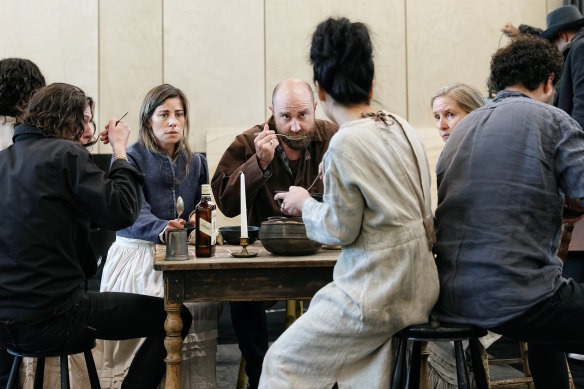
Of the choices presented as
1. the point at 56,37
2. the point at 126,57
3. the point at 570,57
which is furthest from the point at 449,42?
the point at 56,37

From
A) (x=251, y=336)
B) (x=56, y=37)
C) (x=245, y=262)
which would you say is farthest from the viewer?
(x=56, y=37)

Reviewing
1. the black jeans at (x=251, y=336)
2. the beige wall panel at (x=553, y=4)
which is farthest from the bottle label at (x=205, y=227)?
the beige wall panel at (x=553, y=4)

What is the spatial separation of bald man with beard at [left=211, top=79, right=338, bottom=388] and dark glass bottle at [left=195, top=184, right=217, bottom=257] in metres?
0.61

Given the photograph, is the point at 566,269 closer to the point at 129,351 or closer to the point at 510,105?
the point at 510,105

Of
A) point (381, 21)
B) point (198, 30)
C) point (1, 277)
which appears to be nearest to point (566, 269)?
point (1, 277)

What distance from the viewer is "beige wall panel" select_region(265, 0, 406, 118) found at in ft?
17.9

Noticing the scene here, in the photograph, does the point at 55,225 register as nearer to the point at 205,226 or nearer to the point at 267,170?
the point at 205,226

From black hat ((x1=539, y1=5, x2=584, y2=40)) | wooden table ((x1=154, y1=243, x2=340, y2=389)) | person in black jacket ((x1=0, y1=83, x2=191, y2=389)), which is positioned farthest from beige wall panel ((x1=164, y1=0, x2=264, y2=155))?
wooden table ((x1=154, y1=243, x2=340, y2=389))

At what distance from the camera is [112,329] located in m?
2.32

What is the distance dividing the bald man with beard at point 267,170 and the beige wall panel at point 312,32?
2.28 metres

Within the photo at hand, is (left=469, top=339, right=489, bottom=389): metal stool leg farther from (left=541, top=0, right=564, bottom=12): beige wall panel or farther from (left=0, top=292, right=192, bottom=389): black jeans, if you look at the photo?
(left=541, top=0, right=564, bottom=12): beige wall panel

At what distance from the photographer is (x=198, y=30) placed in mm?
5363

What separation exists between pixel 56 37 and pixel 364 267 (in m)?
4.30

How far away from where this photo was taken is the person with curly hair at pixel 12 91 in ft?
10.2
